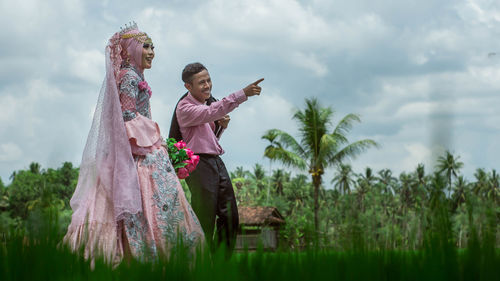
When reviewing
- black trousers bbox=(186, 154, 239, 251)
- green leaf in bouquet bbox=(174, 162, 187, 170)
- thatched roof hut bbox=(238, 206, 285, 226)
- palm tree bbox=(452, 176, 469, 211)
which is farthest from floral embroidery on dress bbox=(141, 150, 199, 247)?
thatched roof hut bbox=(238, 206, 285, 226)

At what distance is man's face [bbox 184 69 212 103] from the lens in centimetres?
538

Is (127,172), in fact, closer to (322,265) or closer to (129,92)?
(129,92)

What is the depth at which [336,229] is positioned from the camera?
167 cm

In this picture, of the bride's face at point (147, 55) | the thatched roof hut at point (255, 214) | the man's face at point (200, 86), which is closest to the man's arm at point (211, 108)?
the man's face at point (200, 86)

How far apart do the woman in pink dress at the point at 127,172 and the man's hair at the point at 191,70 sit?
1.83 feet

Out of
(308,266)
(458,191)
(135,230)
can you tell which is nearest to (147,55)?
(135,230)

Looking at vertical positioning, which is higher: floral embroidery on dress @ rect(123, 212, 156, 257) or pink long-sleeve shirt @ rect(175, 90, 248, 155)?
pink long-sleeve shirt @ rect(175, 90, 248, 155)

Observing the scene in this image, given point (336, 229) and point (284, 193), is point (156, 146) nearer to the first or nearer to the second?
point (336, 229)

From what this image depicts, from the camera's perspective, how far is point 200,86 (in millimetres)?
5375

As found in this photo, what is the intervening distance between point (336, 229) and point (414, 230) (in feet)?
1.04

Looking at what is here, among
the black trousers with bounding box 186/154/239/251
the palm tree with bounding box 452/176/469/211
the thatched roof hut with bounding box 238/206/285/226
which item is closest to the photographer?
the palm tree with bounding box 452/176/469/211

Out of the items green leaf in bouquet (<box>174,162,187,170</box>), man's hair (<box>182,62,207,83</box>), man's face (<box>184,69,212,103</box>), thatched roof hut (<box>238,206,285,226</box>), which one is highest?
man's hair (<box>182,62,207,83</box>)

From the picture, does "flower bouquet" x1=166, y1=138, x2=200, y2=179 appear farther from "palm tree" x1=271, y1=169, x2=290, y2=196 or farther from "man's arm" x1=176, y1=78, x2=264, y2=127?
"palm tree" x1=271, y1=169, x2=290, y2=196

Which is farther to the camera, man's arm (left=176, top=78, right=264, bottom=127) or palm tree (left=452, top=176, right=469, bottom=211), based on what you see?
man's arm (left=176, top=78, right=264, bottom=127)
